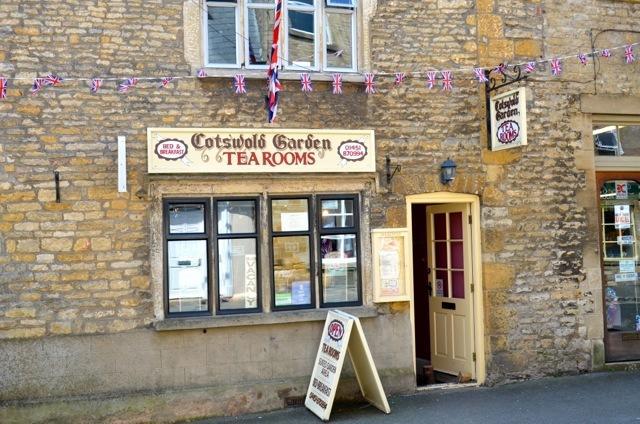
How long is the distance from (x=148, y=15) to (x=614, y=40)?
618 cm

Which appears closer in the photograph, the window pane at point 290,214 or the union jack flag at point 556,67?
the window pane at point 290,214

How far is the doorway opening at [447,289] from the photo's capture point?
28.6ft

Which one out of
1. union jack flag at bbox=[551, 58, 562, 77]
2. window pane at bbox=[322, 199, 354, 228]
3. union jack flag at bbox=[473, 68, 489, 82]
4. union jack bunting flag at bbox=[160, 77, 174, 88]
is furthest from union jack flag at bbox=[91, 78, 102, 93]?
union jack flag at bbox=[551, 58, 562, 77]

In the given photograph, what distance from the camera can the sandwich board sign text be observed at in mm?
7371

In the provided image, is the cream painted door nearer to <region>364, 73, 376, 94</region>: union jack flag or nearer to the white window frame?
<region>364, 73, 376, 94</region>: union jack flag

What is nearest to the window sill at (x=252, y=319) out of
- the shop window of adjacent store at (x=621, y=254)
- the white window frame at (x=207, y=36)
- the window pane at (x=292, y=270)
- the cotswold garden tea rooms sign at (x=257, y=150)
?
the window pane at (x=292, y=270)

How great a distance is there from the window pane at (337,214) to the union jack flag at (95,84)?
2912mm

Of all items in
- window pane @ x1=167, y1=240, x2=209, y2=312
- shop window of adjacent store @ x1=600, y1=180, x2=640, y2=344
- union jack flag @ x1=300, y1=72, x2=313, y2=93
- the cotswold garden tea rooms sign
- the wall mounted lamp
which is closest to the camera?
the cotswold garden tea rooms sign

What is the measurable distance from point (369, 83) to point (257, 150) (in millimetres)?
1616

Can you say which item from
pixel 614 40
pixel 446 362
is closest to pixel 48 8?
pixel 446 362

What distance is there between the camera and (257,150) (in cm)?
791

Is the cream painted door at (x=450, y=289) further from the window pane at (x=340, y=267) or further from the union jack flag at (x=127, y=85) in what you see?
the union jack flag at (x=127, y=85)

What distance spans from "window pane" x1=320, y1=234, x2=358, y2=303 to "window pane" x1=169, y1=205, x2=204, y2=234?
1.50m

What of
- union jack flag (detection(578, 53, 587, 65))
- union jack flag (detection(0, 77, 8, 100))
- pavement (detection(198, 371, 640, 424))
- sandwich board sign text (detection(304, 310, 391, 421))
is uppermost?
union jack flag (detection(578, 53, 587, 65))
